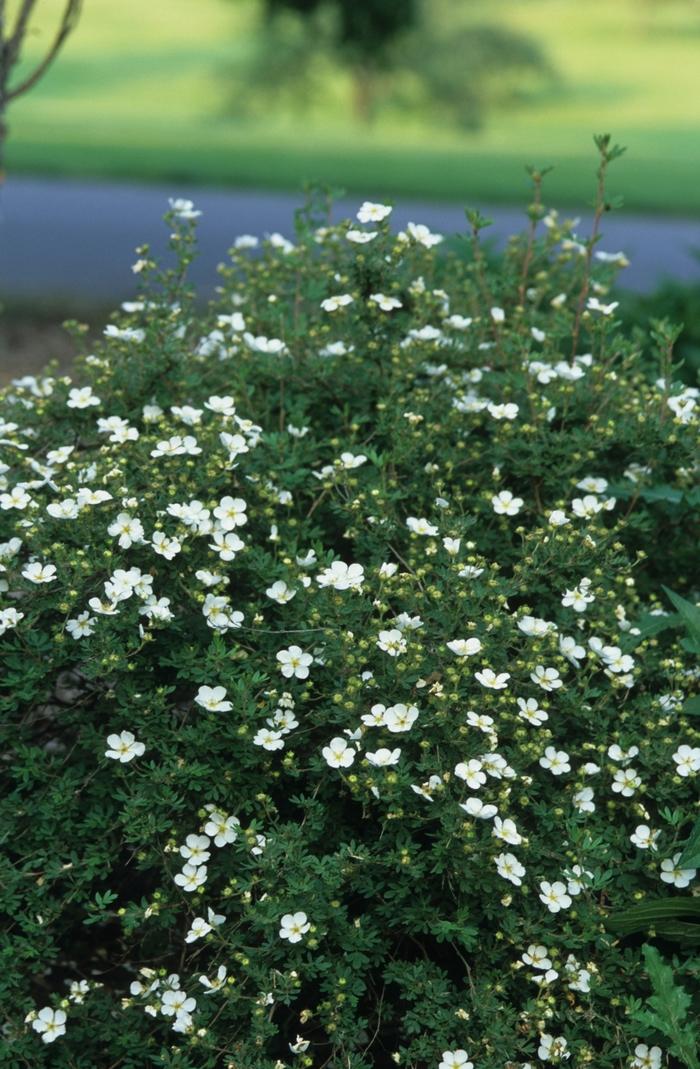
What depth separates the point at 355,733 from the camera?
98.3 inches

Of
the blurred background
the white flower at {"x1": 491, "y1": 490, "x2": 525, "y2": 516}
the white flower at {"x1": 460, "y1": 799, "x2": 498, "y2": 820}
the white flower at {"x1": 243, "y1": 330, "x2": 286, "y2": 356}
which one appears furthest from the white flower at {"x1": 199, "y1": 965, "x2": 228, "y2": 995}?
the blurred background

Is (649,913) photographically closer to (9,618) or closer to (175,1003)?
(175,1003)

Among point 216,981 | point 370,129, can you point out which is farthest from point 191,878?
point 370,129

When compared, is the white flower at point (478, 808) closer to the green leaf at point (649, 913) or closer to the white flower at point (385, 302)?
the green leaf at point (649, 913)

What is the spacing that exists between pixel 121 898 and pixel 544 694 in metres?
1.11

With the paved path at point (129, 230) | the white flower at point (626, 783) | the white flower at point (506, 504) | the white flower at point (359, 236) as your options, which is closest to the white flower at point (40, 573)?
the white flower at point (506, 504)

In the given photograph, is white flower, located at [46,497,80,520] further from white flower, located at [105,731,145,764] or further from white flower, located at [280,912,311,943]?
white flower, located at [280,912,311,943]

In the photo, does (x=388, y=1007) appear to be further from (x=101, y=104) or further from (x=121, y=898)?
(x=101, y=104)

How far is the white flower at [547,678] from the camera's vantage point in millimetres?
2650

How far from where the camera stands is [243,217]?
17.6 metres

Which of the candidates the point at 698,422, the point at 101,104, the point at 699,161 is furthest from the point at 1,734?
the point at 101,104

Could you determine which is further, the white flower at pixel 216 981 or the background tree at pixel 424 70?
the background tree at pixel 424 70

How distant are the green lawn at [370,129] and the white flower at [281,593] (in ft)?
61.4

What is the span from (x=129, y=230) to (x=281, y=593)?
1518 centimetres
